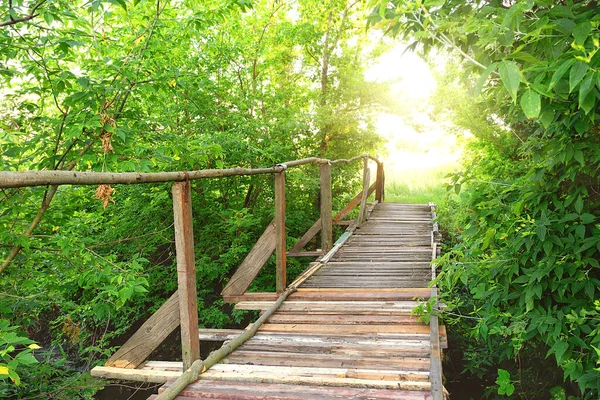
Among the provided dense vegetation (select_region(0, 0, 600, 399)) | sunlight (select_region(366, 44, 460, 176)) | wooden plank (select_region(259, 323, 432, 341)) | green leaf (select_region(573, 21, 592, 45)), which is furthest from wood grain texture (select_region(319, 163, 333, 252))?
sunlight (select_region(366, 44, 460, 176))

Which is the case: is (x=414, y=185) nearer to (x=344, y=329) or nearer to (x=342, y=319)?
(x=342, y=319)

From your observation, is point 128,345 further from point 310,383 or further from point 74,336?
point 74,336

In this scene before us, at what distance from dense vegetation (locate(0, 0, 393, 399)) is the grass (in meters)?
3.37

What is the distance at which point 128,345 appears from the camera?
2479 mm

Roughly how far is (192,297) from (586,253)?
2215mm

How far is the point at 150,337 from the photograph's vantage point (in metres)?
2.50

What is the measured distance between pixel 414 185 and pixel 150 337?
1624 centimetres

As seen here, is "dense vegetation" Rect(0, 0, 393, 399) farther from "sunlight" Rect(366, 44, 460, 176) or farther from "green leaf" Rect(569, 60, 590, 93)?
"green leaf" Rect(569, 60, 590, 93)

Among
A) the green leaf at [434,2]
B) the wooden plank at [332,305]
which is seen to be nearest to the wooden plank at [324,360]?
the wooden plank at [332,305]

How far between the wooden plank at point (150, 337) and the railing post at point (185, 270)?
11cm

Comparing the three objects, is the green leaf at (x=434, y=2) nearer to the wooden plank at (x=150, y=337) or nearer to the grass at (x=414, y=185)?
the wooden plank at (x=150, y=337)

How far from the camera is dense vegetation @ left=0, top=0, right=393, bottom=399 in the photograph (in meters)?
3.69

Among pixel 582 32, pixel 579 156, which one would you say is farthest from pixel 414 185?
pixel 582 32

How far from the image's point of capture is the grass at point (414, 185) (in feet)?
51.1
